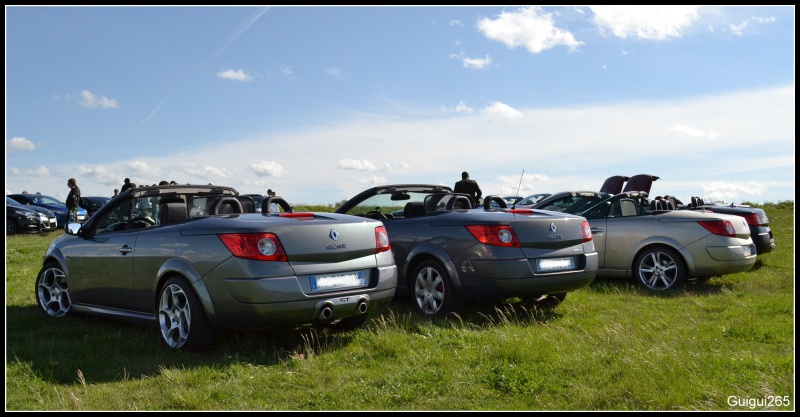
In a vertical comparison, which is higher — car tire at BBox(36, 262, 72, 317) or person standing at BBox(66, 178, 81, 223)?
person standing at BBox(66, 178, 81, 223)

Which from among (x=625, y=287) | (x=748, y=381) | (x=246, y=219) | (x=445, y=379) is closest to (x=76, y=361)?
(x=246, y=219)

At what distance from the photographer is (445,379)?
5.35 meters

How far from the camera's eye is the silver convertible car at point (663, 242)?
10.6m

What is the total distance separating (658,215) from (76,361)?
8.24 metres

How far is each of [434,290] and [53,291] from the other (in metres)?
4.40

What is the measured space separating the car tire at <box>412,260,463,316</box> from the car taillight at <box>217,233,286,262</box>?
8.00 ft

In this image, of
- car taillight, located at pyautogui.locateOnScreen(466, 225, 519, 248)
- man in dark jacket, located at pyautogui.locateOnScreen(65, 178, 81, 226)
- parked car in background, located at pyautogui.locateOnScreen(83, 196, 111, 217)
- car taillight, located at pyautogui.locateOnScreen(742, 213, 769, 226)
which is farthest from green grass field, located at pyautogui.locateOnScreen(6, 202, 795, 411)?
parked car in background, located at pyautogui.locateOnScreen(83, 196, 111, 217)

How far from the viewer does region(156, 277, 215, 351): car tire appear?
6.25 metres

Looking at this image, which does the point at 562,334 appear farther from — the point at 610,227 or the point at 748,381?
the point at 610,227

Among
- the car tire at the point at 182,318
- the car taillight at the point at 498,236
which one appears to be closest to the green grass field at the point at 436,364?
the car tire at the point at 182,318

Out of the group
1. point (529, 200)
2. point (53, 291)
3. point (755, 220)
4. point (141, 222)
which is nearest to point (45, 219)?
point (529, 200)

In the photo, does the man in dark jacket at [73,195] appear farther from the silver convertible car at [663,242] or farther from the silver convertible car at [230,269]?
the silver convertible car at [663,242]

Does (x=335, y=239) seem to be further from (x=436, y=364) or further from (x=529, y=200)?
(x=529, y=200)

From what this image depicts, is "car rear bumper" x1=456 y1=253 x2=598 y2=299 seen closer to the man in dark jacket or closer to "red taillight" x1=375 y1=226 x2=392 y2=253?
"red taillight" x1=375 y1=226 x2=392 y2=253
